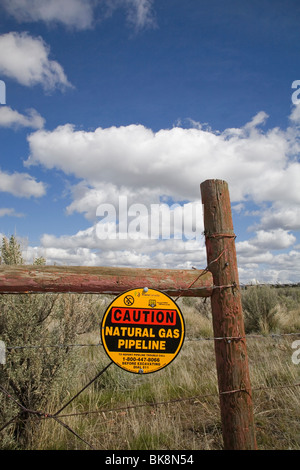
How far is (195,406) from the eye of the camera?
415 cm

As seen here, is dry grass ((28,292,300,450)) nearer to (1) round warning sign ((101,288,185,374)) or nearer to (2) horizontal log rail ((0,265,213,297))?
(1) round warning sign ((101,288,185,374))

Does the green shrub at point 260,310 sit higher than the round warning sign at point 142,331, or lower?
higher

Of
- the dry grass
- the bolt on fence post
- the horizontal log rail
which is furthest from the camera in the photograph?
the dry grass

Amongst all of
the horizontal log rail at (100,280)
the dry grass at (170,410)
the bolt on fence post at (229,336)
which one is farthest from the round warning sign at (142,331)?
the bolt on fence post at (229,336)

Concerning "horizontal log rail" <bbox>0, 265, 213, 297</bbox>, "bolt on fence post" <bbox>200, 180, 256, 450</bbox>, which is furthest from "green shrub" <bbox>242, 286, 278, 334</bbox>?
"horizontal log rail" <bbox>0, 265, 213, 297</bbox>

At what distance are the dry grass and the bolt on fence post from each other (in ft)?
0.98

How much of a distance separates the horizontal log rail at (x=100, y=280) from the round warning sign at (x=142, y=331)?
0.08 metres

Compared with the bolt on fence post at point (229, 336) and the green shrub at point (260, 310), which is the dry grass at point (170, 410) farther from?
the green shrub at point (260, 310)

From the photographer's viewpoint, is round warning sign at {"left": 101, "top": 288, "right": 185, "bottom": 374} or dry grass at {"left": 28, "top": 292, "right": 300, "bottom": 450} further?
dry grass at {"left": 28, "top": 292, "right": 300, "bottom": 450}

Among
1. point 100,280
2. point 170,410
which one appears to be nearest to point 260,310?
point 170,410

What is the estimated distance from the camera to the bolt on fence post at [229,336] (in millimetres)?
2322

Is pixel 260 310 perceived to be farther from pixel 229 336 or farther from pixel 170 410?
pixel 229 336

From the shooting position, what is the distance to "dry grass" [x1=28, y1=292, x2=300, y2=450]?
3145 millimetres
